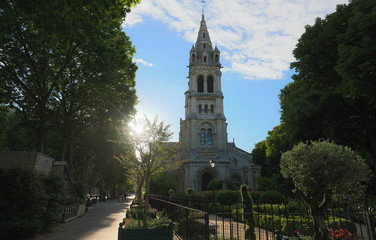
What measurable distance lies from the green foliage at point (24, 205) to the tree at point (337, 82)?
53.6 feet

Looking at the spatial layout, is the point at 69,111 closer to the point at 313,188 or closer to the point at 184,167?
the point at 313,188

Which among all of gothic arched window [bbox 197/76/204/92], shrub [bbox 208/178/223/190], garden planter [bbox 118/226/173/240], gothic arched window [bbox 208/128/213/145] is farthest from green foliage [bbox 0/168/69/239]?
gothic arched window [bbox 197/76/204/92]

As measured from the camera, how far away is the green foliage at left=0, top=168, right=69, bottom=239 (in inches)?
370

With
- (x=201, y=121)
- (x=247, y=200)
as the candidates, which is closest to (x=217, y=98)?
(x=201, y=121)

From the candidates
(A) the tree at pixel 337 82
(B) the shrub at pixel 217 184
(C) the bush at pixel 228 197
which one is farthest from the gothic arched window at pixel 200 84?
(A) the tree at pixel 337 82

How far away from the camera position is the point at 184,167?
1836 inches

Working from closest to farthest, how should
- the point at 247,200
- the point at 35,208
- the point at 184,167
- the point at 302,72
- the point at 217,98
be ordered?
1. the point at 35,208
2. the point at 247,200
3. the point at 302,72
4. the point at 184,167
5. the point at 217,98

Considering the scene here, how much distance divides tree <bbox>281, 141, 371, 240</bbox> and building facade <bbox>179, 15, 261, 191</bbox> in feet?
118

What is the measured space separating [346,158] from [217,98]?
1654 inches

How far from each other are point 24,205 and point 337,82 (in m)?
19.4

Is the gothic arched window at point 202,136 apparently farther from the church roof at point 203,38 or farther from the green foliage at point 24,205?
the green foliage at point 24,205

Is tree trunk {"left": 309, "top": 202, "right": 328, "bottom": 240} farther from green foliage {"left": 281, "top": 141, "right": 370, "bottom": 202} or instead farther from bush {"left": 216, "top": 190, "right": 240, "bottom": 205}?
bush {"left": 216, "top": 190, "right": 240, "bottom": 205}

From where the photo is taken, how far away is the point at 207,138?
48.3m

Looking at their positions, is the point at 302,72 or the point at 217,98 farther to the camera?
the point at 217,98
